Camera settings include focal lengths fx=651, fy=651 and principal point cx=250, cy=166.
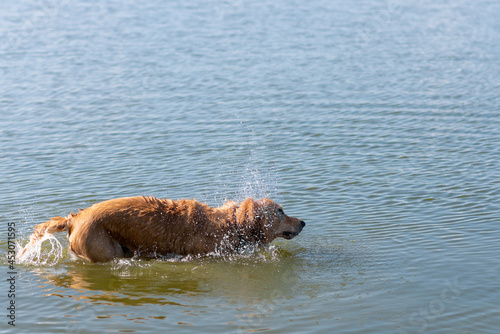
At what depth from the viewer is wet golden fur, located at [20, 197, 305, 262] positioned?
9039 millimetres

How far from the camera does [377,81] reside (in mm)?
20094

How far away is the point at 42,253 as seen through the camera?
32.7ft

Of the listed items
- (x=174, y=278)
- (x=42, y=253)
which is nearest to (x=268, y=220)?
(x=174, y=278)

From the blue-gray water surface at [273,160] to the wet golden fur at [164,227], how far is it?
25 centimetres

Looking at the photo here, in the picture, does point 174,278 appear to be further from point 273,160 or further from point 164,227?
point 273,160

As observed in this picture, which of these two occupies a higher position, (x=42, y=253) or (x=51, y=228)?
Answer: (x=51, y=228)

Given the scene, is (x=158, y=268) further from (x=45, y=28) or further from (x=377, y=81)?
(x=45, y=28)

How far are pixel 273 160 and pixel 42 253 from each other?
218 inches

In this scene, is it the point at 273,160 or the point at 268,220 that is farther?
the point at 273,160

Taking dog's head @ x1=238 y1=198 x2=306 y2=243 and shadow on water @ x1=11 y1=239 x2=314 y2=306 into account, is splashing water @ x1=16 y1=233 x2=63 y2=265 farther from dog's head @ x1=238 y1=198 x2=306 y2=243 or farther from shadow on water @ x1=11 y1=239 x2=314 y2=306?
dog's head @ x1=238 y1=198 x2=306 y2=243

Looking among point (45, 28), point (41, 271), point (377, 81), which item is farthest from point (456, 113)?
point (45, 28)

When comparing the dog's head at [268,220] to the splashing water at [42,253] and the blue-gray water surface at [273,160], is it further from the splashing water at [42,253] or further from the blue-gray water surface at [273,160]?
the splashing water at [42,253]

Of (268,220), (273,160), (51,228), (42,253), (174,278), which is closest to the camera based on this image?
(174,278)

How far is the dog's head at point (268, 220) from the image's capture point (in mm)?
9781
